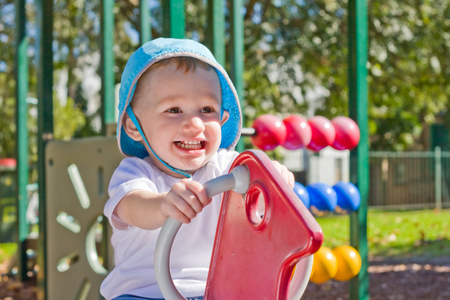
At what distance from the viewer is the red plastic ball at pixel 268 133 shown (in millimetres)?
3121

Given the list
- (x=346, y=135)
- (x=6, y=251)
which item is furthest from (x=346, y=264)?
(x=6, y=251)

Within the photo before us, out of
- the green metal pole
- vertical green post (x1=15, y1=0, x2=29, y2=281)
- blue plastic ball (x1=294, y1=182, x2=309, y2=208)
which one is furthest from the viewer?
vertical green post (x1=15, y1=0, x2=29, y2=281)

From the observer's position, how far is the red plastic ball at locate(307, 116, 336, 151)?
3184mm

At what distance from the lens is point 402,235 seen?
8719 millimetres

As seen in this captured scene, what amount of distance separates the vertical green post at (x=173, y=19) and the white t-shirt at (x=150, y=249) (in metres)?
0.83

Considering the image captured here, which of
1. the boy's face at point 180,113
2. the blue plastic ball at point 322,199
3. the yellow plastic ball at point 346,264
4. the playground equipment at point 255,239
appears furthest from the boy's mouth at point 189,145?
the yellow plastic ball at point 346,264

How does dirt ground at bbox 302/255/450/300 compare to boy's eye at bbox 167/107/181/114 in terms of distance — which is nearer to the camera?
boy's eye at bbox 167/107/181/114

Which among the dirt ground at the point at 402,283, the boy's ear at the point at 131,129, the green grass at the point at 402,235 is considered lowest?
the green grass at the point at 402,235

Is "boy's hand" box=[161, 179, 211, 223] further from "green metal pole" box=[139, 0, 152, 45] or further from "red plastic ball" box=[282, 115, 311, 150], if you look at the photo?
"green metal pole" box=[139, 0, 152, 45]

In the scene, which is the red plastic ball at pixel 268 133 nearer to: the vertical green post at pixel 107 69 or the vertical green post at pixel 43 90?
the vertical green post at pixel 107 69

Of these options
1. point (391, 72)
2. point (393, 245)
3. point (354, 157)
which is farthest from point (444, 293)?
point (391, 72)

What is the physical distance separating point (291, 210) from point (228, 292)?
0.35 metres

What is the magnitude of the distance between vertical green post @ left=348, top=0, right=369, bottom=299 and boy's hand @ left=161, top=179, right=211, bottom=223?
215 cm

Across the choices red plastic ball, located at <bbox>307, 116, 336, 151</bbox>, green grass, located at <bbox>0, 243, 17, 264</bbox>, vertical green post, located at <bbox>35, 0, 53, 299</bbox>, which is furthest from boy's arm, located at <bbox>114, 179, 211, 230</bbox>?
green grass, located at <bbox>0, 243, 17, 264</bbox>
